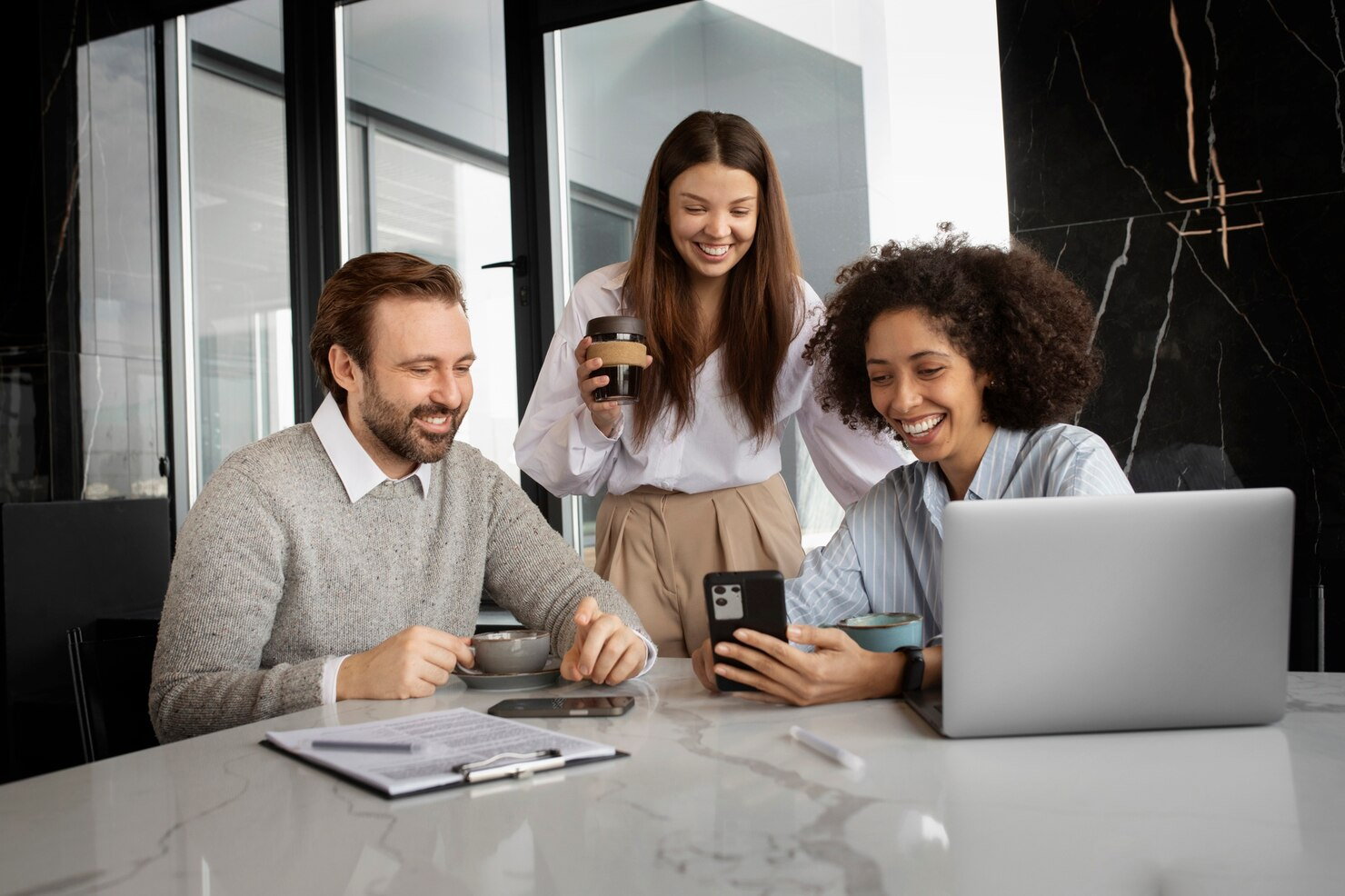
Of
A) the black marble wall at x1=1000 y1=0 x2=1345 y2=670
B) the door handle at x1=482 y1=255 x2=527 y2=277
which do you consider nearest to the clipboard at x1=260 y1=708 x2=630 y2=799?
the black marble wall at x1=1000 y1=0 x2=1345 y2=670

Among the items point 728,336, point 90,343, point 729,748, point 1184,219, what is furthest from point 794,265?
point 90,343

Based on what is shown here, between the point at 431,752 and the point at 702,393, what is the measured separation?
1.21 m

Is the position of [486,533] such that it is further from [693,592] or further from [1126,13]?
[1126,13]

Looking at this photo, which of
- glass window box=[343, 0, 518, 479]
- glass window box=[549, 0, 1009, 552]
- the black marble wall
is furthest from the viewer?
glass window box=[343, 0, 518, 479]

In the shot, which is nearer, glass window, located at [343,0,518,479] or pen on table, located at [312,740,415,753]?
pen on table, located at [312,740,415,753]

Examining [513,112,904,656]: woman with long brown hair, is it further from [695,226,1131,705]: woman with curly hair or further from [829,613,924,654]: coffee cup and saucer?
[829,613,924,654]: coffee cup and saucer

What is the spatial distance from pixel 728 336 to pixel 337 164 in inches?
92.6

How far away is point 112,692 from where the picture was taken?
1.46 metres

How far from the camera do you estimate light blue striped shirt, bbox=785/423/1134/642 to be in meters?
1.69

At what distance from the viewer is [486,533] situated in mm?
1812

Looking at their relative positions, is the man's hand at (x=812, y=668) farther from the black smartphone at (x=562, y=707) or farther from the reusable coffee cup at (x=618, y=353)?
the reusable coffee cup at (x=618, y=353)

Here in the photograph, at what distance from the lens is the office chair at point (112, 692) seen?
4.68 ft

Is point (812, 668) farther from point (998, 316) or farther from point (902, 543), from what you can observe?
point (998, 316)

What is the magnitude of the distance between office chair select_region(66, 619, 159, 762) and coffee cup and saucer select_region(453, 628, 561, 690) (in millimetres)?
427
